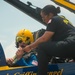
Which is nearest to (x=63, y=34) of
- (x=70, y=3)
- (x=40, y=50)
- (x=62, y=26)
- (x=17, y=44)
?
(x=62, y=26)

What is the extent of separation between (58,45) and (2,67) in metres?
0.84

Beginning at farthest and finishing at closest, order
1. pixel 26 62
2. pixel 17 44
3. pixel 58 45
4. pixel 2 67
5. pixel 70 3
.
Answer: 1. pixel 70 3
2. pixel 17 44
3. pixel 26 62
4. pixel 2 67
5. pixel 58 45

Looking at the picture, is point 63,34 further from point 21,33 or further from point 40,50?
point 21,33

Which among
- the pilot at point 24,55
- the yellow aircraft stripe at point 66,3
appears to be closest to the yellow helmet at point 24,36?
the pilot at point 24,55

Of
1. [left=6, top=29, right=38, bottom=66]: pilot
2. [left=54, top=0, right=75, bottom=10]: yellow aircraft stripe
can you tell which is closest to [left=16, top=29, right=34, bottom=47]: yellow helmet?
[left=6, top=29, right=38, bottom=66]: pilot

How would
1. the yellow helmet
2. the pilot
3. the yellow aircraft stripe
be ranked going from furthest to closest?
the yellow aircraft stripe < the yellow helmet < the pilot

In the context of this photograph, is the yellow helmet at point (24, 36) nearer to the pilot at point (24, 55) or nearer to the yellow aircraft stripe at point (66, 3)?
the pilot at point (24, 55)

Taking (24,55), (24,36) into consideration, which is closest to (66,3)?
(24,36)

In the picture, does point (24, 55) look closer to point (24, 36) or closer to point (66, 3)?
point (24, 36)

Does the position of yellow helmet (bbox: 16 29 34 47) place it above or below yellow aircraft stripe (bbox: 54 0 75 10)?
above

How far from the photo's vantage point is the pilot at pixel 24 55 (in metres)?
3.86

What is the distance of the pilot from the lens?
3859 mm

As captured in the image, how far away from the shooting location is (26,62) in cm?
398

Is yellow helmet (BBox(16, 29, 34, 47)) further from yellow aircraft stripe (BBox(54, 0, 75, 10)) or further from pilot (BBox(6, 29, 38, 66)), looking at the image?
yellow aircraft stripe (BBox(54, 0, 75, 10))
